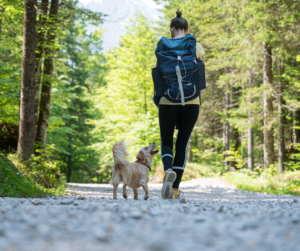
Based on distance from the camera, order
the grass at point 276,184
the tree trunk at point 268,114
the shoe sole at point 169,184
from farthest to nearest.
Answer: the tree trunk at point 268,114, the grass at point 276,184, the shoe sole at point 169,184

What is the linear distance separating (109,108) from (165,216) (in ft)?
64.6

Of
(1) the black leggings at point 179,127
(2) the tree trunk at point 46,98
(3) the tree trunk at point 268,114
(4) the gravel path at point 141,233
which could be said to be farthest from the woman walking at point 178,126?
(3) the tree trunk at point 268,114

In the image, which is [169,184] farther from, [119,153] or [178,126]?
[119,153]

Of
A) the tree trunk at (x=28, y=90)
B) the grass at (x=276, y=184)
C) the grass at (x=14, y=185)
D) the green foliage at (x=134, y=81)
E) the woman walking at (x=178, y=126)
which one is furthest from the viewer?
the green foliage at (x=134, y=81)

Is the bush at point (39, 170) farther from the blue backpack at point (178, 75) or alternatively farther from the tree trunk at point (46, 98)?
the blue backpack at point (178, 75)

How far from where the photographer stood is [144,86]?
20094mm

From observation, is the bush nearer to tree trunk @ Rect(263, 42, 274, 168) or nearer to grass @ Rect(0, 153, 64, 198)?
grass @ Rect(0, 153, 64, 198)

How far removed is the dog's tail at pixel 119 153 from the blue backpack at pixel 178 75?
1.07 metres

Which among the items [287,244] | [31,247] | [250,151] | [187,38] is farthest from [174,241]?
[250,151]

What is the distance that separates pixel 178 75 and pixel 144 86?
16.4 meters

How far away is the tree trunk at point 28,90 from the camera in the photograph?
7.05 meters

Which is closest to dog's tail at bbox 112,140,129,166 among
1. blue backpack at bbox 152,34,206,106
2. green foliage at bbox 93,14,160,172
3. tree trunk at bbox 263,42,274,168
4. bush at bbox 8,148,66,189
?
blue backpack at bbox 152,34,206,106

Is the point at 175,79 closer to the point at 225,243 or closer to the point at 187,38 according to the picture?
the point at 187,38

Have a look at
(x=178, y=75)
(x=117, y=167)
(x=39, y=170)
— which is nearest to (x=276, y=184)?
(x=117, y=167)
